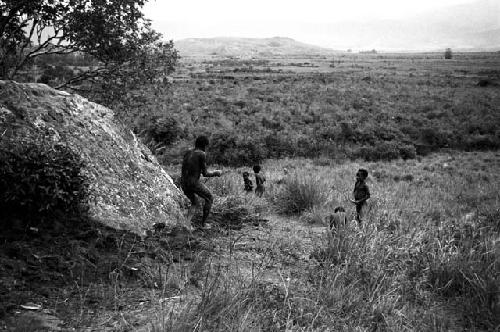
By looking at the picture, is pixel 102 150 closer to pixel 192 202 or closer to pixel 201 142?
pixel 201 142

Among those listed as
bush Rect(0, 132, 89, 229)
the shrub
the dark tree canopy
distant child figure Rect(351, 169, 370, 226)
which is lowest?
the shrub

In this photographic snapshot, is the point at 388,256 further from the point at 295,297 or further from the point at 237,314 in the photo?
the point at 237,314

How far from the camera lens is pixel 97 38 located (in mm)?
10266

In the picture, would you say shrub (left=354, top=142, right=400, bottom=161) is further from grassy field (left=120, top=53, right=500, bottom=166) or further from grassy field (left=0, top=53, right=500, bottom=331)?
grassy field (left=0, top=53, right=500, bottom=331)

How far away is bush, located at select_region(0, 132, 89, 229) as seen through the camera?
4848 mm

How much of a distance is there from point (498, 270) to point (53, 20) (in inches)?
423

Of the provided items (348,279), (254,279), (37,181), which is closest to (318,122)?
(348,279)

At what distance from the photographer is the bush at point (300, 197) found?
9570 mm

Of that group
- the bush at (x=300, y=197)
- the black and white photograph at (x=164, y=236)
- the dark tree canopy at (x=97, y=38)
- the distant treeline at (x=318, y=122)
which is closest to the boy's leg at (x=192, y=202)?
the black and white photograph at (x=164, y=236)

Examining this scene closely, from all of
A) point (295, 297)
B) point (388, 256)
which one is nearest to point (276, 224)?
point (388, 256)

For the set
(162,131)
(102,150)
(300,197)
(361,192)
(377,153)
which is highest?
(102,150)

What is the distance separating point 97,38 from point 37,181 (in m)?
6.47

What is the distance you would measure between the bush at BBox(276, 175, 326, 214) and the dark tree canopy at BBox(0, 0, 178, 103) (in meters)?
4.88

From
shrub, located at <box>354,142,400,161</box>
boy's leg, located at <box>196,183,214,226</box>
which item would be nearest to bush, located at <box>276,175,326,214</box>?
boy's leg, located at <box>196,183,214,226</box>
